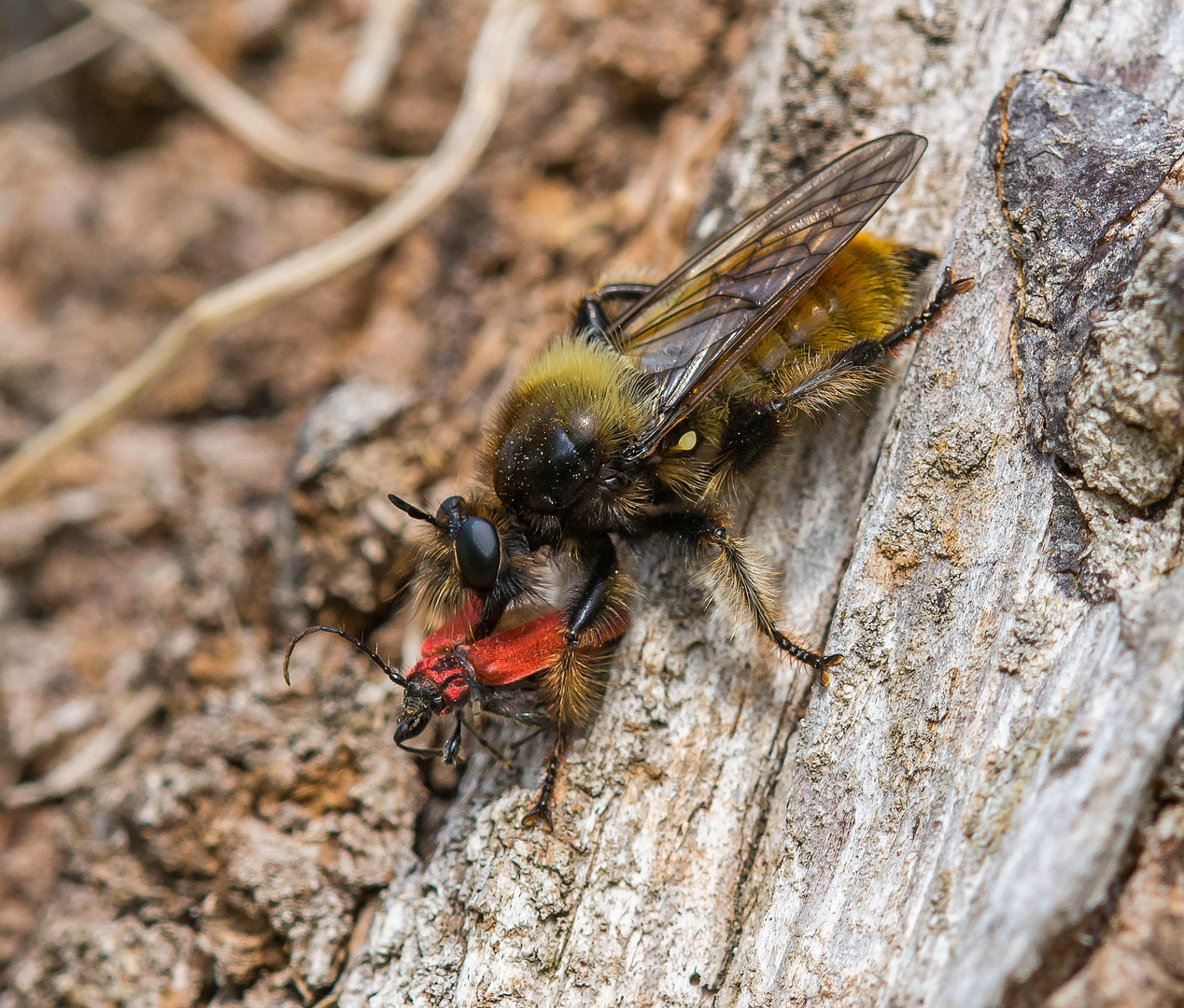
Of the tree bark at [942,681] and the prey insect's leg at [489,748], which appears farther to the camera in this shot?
the prey insect's leg at [489,748]

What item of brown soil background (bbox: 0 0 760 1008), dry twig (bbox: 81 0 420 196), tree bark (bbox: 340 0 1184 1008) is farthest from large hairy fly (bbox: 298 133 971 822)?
dry twig (bbox: 81 0 420 196)

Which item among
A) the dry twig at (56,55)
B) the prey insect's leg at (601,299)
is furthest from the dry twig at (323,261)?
the dry twig at (56,55)

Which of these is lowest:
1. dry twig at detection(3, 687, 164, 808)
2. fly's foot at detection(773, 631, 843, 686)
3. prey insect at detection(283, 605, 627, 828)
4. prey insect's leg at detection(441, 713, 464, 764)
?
dry twig at detection(3, 687, 164, 808)

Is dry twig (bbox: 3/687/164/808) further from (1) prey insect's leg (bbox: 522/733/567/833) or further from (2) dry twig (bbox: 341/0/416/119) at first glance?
(2) dry twig (bbox: 341/0/416/119)

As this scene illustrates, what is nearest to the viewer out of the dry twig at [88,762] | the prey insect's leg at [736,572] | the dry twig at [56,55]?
the prey insect's leg at [736,572]

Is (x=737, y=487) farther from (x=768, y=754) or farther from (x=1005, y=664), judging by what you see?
(x=1005, y=664)

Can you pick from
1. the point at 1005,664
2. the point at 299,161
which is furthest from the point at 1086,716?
the point at 299,161

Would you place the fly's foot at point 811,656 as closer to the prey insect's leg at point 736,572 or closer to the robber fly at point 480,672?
the prey insect's leg at point 736,572
